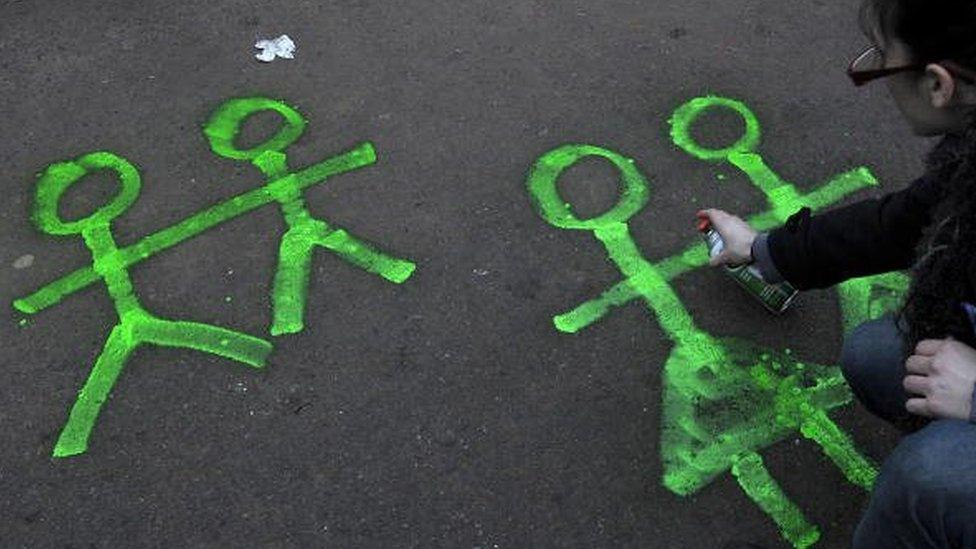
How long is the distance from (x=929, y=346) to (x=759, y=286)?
2.70 ft

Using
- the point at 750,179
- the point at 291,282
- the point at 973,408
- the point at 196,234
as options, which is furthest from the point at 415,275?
the point at 973,408

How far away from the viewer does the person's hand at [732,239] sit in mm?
2197

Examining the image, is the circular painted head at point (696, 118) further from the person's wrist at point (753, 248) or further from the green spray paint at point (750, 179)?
the person's wrist at point (753, 248)

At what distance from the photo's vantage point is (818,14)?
11.4ft

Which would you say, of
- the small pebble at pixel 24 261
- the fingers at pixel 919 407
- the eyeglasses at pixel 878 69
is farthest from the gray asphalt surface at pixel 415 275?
the eyeglasses at pixel 878 69

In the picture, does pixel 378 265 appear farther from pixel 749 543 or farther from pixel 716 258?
pixel 749 543

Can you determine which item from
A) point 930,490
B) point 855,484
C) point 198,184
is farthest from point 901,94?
point 198,184

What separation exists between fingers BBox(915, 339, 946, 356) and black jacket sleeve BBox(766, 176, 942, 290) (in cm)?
27

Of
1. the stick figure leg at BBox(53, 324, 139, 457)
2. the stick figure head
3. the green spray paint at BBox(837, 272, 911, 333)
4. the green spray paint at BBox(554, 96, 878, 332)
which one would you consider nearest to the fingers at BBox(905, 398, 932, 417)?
the green spray paint at BBox(837, 272, 911, 333)

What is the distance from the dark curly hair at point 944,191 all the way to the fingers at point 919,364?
0.16ft

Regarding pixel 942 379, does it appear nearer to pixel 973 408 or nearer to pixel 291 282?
pixel 973 408

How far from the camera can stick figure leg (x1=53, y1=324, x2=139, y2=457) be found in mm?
2326

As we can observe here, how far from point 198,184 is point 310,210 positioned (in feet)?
1.25

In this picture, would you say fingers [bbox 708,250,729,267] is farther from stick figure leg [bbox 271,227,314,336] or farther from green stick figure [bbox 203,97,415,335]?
stick figure leg [bbox 271,227,314,336]
